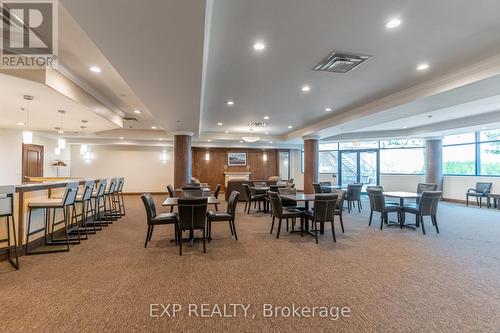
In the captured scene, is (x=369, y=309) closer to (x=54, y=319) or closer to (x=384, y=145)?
(x=54, y=319)

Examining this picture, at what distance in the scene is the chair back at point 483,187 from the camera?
9.17 m

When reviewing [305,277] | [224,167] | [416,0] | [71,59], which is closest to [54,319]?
[305,277]

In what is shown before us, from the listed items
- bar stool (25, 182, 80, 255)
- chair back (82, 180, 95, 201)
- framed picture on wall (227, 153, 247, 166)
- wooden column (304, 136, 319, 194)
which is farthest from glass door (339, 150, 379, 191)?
bar stool (25, 182, 80, 255)

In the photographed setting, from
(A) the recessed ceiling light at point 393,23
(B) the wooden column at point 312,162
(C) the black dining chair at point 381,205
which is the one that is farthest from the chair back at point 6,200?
(B) the wooden column at point 312,162

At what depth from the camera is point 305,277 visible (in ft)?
10.7

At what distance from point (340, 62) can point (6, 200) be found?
207 inches

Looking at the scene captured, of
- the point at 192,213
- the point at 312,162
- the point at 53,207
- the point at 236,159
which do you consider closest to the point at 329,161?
the point at 312,162

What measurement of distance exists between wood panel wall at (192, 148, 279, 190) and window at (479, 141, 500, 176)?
922cm

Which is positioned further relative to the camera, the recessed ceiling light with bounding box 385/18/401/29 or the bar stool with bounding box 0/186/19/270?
the bar stool with bounding box 0/186/19/270

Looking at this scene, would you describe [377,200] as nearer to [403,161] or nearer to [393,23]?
[393,23]

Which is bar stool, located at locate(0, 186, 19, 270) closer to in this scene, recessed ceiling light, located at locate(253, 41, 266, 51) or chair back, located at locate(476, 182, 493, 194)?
recessed ceiling light, located at locate(253, 41, 266, 51)

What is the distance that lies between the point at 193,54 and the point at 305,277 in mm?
3168

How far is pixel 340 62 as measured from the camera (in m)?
4.16

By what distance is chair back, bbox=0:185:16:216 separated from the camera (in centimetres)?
340
